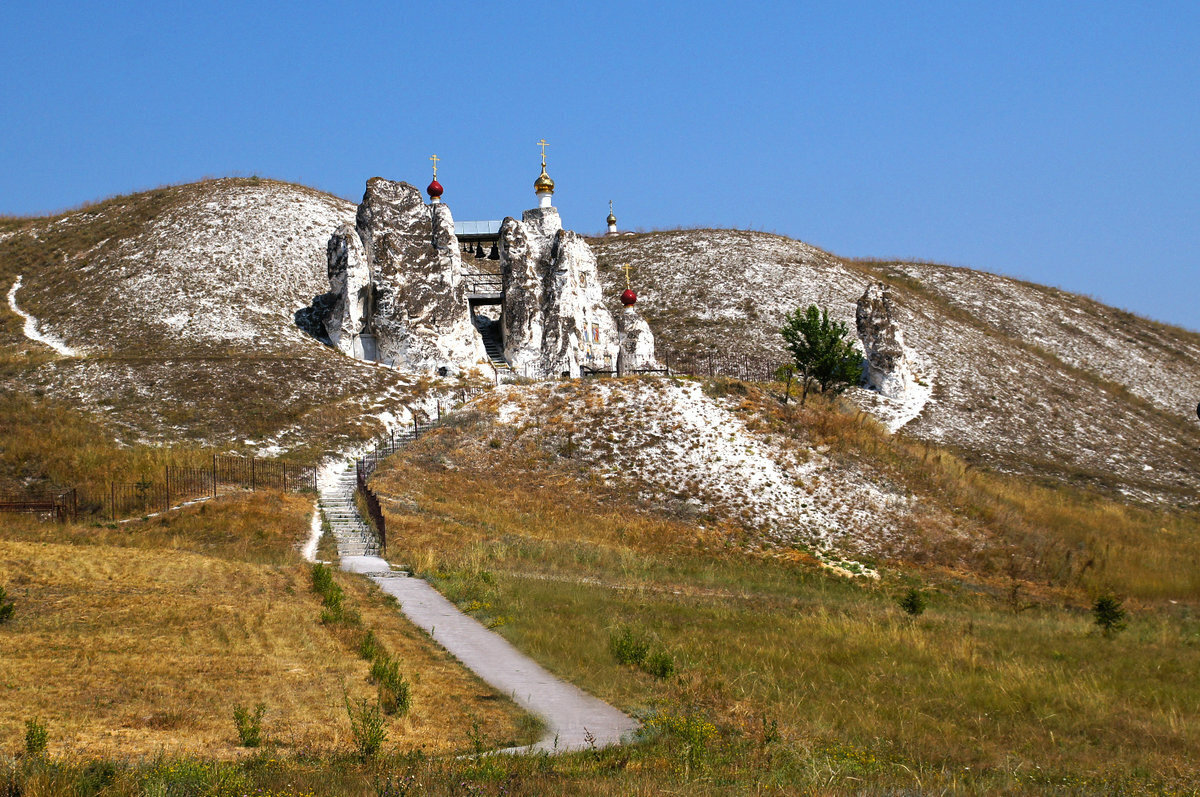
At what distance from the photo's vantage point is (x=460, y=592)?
68.4 feet

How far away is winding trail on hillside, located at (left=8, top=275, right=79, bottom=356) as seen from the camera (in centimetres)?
5125

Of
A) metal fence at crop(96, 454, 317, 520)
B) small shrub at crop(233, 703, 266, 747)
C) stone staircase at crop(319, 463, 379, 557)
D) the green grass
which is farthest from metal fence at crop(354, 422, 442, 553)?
small shrub at crop(233, 703, 266, 747)

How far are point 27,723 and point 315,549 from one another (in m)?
16.1

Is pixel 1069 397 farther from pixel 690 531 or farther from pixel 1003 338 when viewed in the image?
pixel 690 531

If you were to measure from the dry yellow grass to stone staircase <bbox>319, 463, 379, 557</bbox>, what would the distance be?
298 centimetres

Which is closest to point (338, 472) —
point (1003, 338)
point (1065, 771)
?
point (1065, 771)

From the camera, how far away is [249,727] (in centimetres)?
1103

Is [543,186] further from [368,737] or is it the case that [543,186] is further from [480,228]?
[368,737]

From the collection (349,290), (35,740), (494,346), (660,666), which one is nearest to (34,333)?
(349,290)

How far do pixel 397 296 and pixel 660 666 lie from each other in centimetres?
3864

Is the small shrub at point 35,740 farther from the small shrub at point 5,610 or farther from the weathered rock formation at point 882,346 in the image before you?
the weathered rock formation at point 882,346

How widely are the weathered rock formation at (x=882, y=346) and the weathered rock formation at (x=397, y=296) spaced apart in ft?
71.2

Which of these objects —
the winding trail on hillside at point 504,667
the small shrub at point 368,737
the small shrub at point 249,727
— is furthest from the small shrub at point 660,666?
the small shrub at point 249,727

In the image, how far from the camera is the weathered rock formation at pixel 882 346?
56406mm
